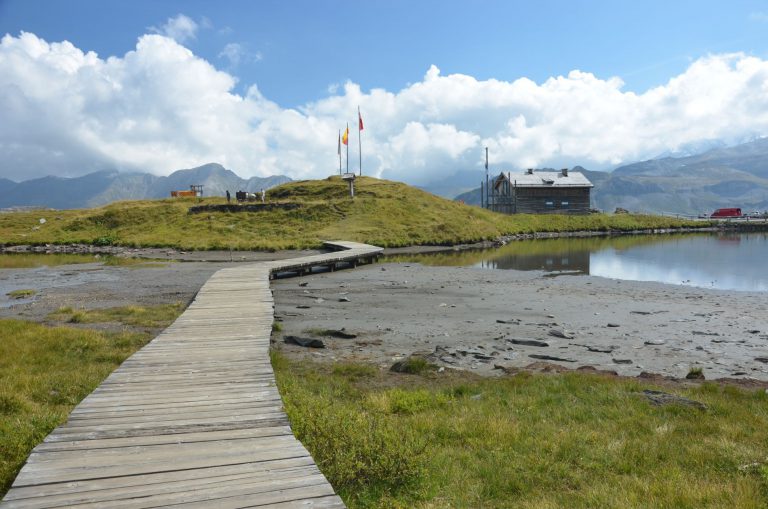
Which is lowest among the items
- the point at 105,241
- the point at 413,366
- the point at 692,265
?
the point at 413,366

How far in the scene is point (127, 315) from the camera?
19.9 meters

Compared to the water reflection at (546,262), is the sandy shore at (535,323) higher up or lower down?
lower down

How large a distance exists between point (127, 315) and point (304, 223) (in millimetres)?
47762

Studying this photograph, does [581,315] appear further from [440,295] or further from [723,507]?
[723,507]

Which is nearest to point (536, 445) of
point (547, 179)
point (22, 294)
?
point (22, 294)

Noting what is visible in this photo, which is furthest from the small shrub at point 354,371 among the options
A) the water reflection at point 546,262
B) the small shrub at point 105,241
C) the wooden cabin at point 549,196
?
the wooden cabin at point 549,196

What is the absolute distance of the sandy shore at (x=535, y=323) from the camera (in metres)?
14.4

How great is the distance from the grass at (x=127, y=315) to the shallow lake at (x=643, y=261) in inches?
1019

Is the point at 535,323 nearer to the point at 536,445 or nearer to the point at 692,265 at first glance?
the point at 536,445

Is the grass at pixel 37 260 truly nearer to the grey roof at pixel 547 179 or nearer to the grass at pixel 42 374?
the grass at pixel 42 374

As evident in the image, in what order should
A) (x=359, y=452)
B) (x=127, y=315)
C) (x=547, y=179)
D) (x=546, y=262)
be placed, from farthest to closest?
(x=547, y=179) → (x=546, y=262) → (x=127, y=315) → (x=359, y=452)

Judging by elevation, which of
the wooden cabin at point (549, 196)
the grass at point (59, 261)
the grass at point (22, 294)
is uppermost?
the wooden cabin at point (549, 196)

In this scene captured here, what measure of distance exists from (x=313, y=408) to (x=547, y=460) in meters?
3.70

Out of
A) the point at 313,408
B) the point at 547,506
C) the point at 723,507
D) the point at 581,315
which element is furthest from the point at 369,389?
the point at 581,315
